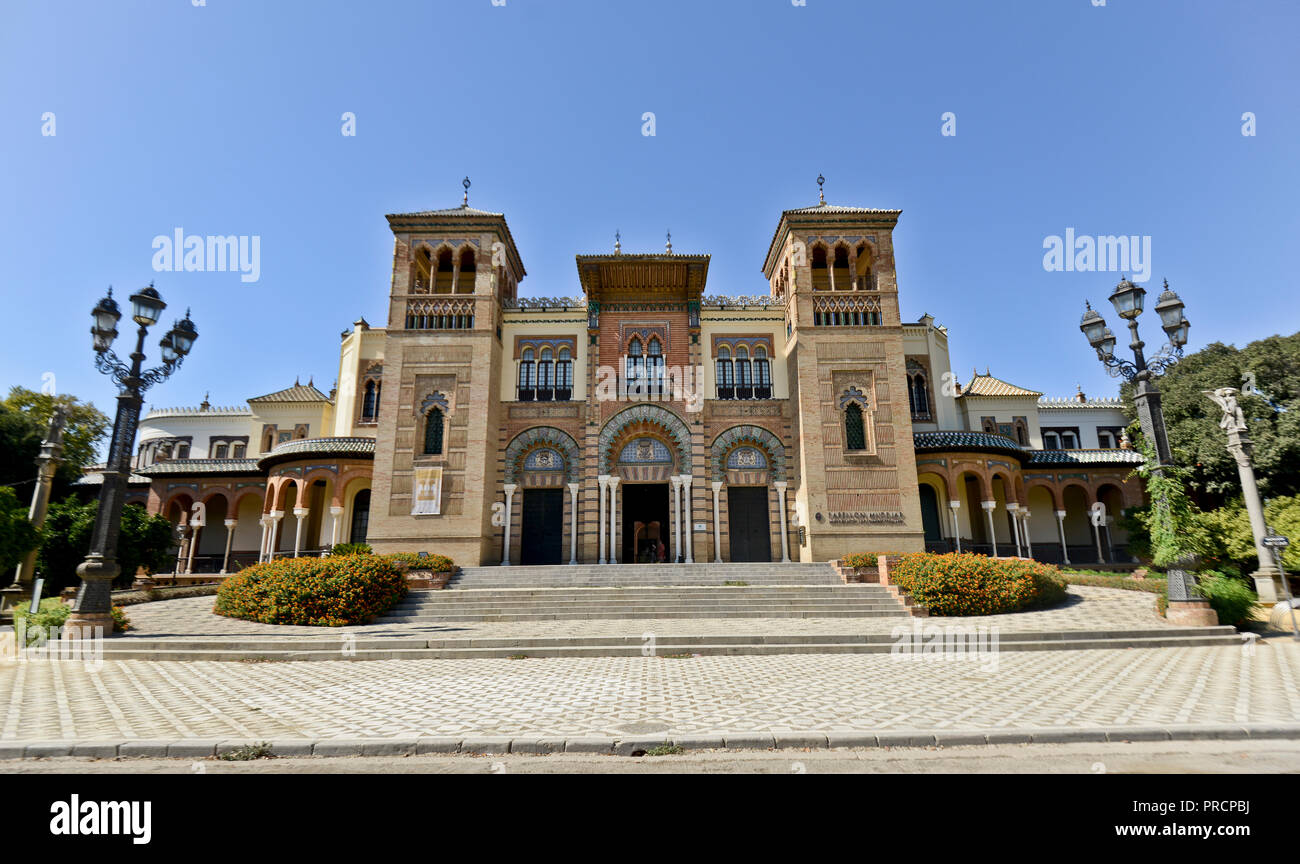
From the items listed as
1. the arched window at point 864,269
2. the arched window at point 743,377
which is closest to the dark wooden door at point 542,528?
the arched window at point 743,377

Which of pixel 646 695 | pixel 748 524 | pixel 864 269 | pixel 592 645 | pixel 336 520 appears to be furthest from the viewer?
pixel 864 269

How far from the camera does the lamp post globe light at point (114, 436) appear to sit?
432 inches

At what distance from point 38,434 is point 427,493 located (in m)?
17.6

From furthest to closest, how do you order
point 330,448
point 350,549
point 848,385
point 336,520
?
point 330,448, point 336,520, point 848,385, point 350,549

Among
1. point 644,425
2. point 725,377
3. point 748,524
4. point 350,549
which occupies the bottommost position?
point 350,549

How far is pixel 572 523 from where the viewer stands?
22781 millimetres

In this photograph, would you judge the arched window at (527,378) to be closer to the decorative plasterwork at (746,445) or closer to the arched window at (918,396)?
the decorative plasterwork at (746,445)

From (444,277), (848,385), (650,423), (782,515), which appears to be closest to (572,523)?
(650,423)

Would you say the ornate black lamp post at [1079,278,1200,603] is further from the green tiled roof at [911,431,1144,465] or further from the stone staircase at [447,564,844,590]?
the green tiled roof at [911,431,1144,465]

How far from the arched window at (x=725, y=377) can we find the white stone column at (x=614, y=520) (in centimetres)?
552

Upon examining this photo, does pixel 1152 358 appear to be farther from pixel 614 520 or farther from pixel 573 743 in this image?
pixel 614 520
